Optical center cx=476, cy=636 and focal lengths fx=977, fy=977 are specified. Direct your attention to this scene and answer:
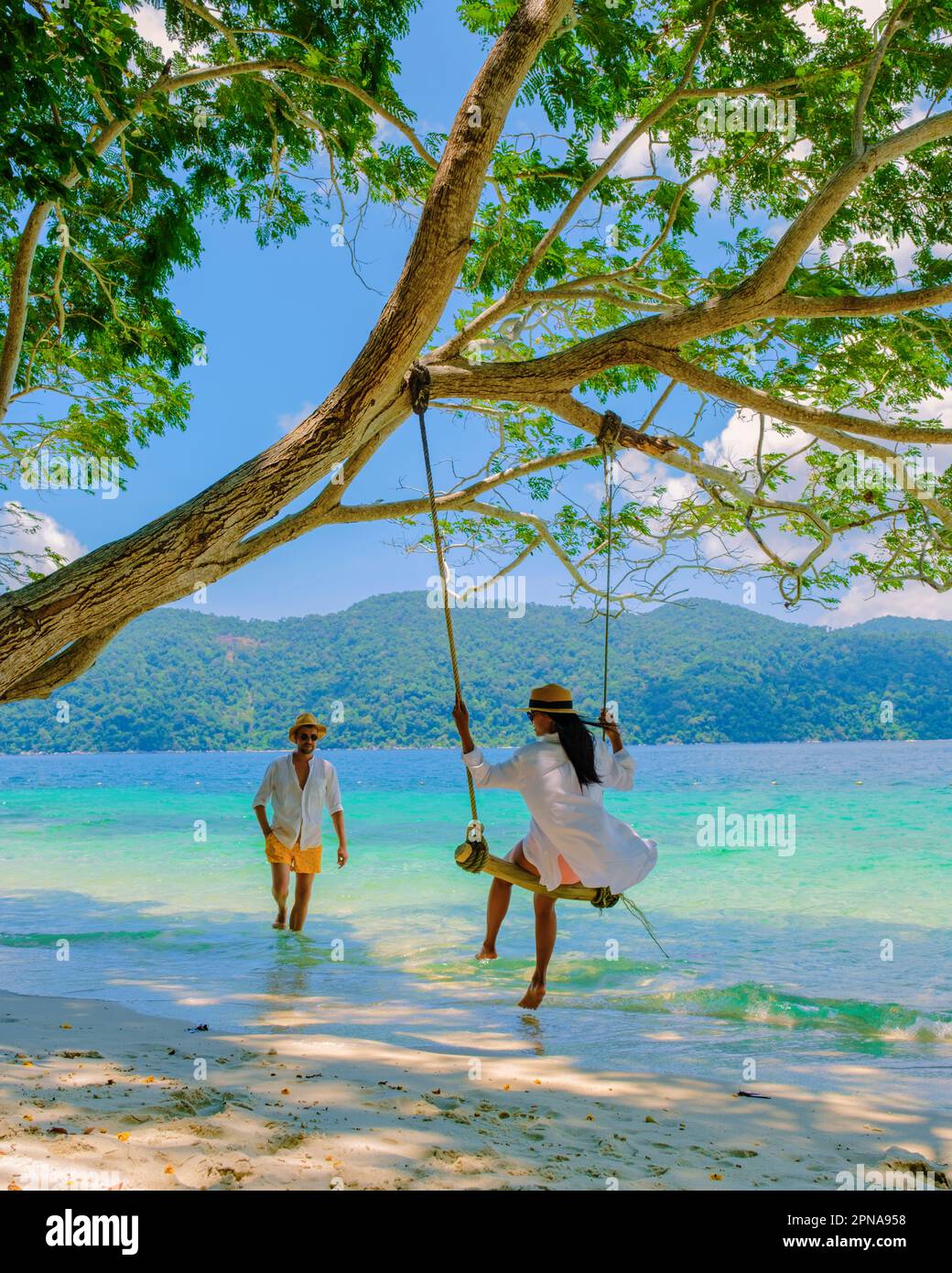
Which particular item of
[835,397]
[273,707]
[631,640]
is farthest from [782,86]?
[273,707]

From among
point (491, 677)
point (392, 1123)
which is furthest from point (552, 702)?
point (491, 677)

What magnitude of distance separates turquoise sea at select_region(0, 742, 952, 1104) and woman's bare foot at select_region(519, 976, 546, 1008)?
0.32 feet

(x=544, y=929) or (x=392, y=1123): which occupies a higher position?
(x=544, y=929)

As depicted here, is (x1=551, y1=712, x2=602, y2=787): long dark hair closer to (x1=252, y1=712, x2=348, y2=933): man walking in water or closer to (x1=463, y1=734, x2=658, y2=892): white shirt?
(x1=463, y1=734, x2=658, y2=892): white shirt

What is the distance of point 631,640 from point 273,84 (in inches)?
1659

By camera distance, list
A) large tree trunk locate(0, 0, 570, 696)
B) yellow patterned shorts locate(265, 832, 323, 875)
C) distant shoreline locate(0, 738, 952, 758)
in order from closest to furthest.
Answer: large tree trunk locate(0, 0, 570, 696), yellow patterned shorts locate(265, 832, 323, 875), distant shoreline locate(0, 738, 952, 758)

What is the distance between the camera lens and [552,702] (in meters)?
4.60

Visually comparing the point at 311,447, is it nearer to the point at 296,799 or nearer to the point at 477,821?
the point at 477,821

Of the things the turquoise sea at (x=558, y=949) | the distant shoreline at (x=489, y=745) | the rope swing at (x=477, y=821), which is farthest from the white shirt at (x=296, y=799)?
the distant shoreline at (x=489, y=745)

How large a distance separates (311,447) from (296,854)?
3.59 meters

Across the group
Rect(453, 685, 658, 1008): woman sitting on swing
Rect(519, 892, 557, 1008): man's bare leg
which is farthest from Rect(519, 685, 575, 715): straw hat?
Rect(519, 892, 557, 1008): man's bare leg

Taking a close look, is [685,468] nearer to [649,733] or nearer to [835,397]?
[835,397]

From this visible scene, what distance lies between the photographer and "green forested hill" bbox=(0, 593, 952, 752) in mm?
47438

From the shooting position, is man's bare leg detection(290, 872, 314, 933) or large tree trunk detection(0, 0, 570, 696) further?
man's bare leg detection(290, 872, 314, 933)
